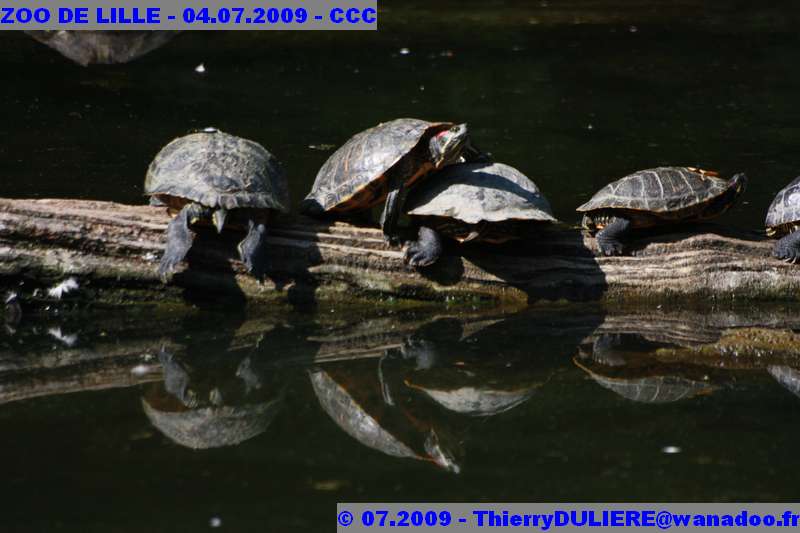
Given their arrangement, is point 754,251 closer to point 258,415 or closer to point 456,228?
point 456,228

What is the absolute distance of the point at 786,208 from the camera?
18.8 feet

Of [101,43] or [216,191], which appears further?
[101,43]

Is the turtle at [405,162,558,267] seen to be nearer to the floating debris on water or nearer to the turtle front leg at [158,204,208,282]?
the turtle front leg at [158,204,208,282]

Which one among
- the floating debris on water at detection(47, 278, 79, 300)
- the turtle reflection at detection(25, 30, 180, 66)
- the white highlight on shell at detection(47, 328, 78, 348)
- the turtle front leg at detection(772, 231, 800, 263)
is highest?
the turtle reflection at detection(25, 30, 180, 66)

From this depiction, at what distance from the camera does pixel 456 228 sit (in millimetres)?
5500

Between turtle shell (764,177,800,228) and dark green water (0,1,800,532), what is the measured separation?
53 cm

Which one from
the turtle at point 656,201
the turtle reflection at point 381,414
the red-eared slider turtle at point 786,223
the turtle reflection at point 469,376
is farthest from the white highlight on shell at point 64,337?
the red-eared slider turtle at point 786,223

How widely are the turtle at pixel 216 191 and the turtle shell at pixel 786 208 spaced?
265cm

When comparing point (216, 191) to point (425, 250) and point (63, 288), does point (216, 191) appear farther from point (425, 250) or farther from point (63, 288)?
point (425, 250)

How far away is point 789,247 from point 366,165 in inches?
90.9

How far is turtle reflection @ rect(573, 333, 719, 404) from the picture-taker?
473 cm

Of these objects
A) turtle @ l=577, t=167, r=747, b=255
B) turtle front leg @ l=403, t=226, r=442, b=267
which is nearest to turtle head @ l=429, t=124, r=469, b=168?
turtle front leg @ l=403, t=226, r=442, b=267

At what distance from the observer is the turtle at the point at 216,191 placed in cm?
524

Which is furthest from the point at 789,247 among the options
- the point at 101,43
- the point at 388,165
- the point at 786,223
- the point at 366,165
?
the point at 101,43
